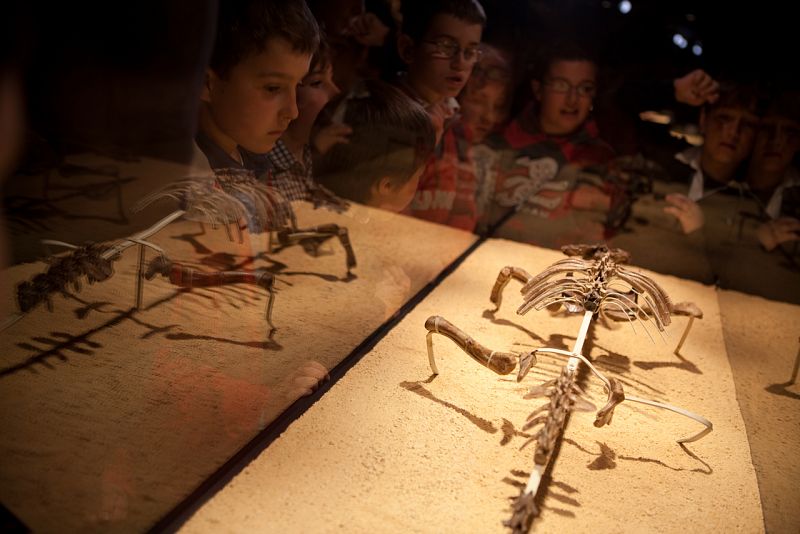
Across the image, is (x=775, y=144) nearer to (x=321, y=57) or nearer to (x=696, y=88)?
(x=696, y=88)

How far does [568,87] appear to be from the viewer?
4766 millimetres

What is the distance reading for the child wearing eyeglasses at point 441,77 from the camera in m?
3.62

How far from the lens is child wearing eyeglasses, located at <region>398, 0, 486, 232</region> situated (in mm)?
3619

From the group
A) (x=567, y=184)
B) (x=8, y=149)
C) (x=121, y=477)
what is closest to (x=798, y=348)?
(x=567, y=184)

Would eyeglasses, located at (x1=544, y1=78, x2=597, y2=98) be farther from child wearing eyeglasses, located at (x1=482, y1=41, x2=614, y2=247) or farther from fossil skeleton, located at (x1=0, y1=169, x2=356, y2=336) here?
fossil skeleton, located at (x1=0, y1=169, x2=356, y2=336)

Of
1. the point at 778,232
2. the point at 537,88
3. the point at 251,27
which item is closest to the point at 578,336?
the point at 251,27

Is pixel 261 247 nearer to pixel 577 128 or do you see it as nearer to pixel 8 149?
pixel 8 149

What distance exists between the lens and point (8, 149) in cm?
167

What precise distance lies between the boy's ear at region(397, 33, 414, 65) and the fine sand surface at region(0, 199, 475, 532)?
129cm

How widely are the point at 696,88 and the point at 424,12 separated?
2116 millimetres

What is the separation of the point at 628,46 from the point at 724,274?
1.95m

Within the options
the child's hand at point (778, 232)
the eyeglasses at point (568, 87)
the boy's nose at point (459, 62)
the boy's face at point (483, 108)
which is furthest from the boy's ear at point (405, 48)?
the child's hand at point (778, 232)

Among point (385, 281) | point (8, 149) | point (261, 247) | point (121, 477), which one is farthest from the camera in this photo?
point (385, 281)

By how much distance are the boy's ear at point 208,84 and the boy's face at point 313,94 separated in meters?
0.47
